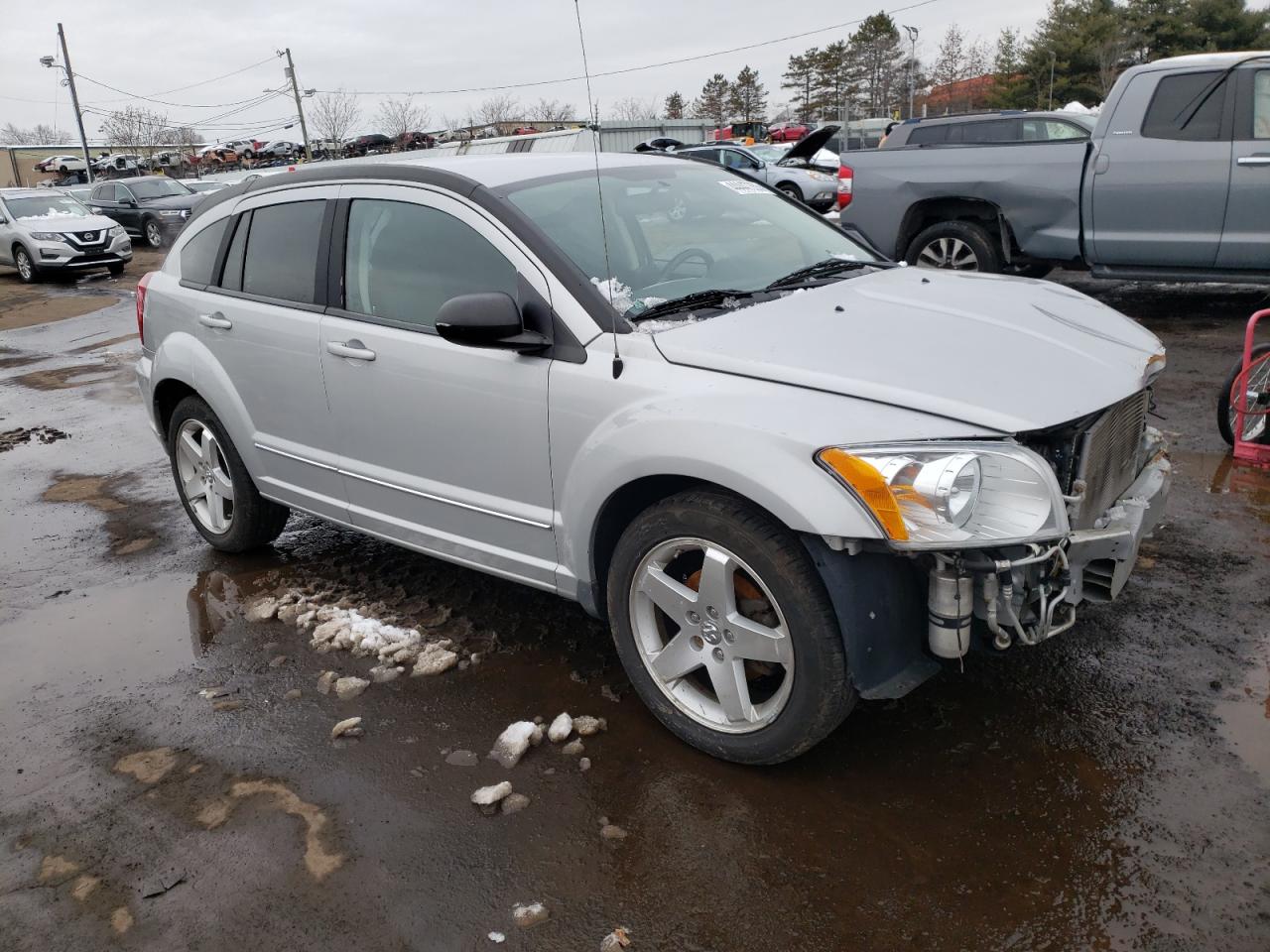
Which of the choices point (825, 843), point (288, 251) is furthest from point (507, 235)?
point (825, 843)

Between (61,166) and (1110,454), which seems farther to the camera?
(61,166)

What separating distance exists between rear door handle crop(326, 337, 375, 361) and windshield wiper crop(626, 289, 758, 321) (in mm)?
1121

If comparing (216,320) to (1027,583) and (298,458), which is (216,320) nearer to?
(298,458)

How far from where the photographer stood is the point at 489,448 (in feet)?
11.1

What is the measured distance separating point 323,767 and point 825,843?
1596mm

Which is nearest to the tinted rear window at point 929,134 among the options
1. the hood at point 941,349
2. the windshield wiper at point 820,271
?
the windshield wiper at point 820,271

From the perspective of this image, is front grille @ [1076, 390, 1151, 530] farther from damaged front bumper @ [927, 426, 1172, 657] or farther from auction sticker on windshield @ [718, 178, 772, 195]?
auction sticker on windshield @ [718, 178, 772, 195]

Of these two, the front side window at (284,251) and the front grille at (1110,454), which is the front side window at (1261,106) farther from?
the front side window at (284,251)

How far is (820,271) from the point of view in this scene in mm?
3777

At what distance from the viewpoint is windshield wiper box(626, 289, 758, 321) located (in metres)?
3.17

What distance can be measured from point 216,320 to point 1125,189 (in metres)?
7.21

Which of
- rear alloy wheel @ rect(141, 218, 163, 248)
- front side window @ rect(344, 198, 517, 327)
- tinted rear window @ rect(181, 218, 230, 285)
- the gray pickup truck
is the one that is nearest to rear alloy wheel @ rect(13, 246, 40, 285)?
rear alloy wheel @ rect(141, 218, 163, 248)

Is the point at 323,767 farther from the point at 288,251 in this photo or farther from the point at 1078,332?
the point at 1078,332

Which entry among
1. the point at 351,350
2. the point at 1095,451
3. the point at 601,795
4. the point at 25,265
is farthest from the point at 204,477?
the point at 25,265
